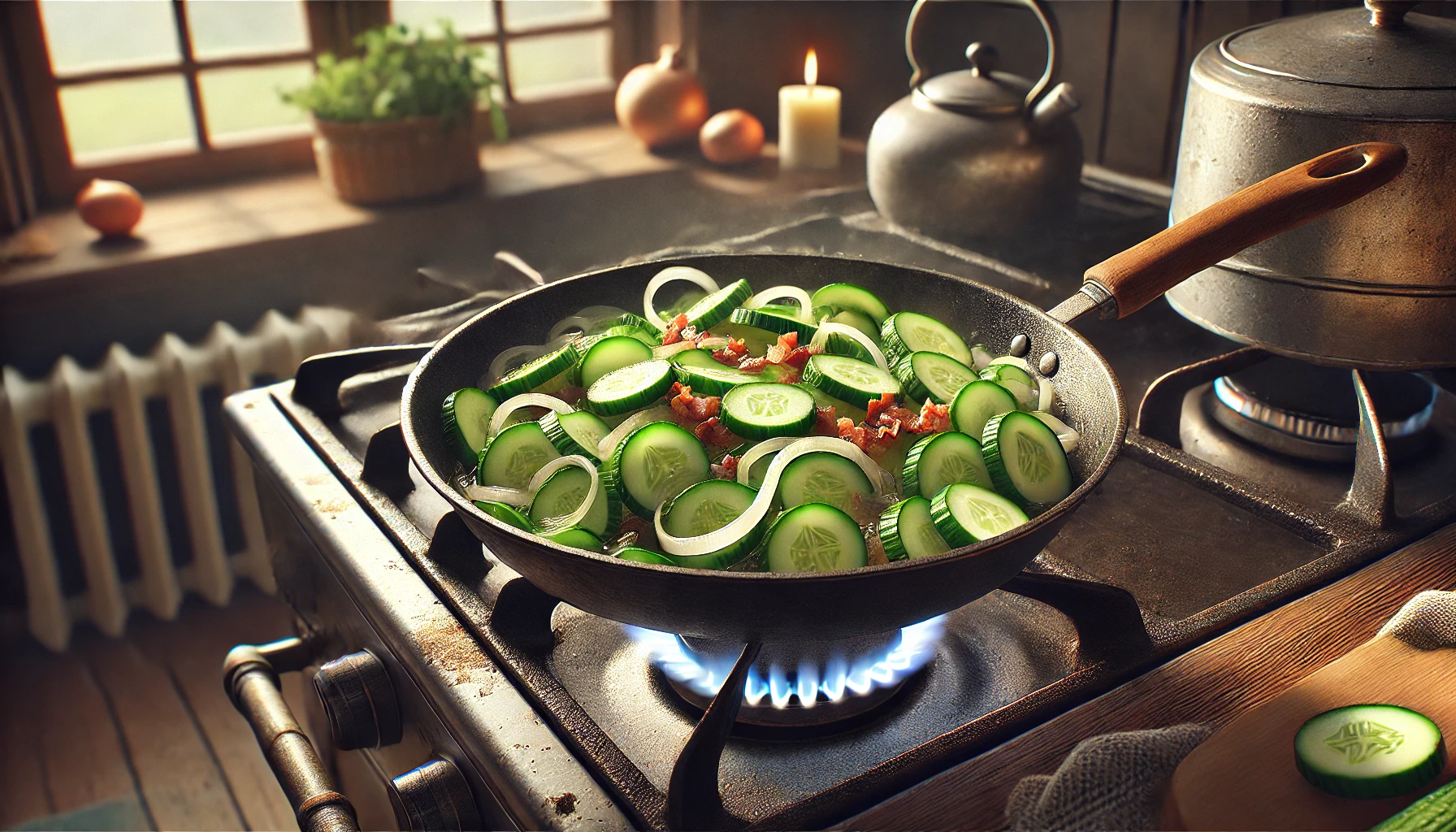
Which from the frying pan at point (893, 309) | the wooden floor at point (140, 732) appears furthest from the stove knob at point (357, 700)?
the wooden floor at point (140, 732)

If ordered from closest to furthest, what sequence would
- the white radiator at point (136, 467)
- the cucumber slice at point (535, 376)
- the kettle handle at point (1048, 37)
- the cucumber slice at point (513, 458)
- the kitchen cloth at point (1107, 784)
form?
the kitchen cloth at point (1107, 784), the cucumber slice at point (513, 458), the cucumber slice at point (535, 376), the kettle handle at point (1048, 37), the white radiator at point (136, 467)

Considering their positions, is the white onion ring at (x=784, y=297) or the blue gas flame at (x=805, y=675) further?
the white onion ring at (x=784, y=297)

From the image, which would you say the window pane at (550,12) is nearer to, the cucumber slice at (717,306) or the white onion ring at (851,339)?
the cucumber slice at (717,306)

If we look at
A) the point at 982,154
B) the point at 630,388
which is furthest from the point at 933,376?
the point at 982,154

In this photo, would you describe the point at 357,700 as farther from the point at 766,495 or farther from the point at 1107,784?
the point at 1107,784

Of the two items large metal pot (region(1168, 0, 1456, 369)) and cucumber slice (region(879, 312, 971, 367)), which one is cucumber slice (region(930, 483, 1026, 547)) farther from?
large metal pot (region(1168, 0, 1456, 369))

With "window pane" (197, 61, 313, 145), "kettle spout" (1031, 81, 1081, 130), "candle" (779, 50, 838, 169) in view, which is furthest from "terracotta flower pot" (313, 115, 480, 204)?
"kettle spout" (1031, 81, 1081, 130)
